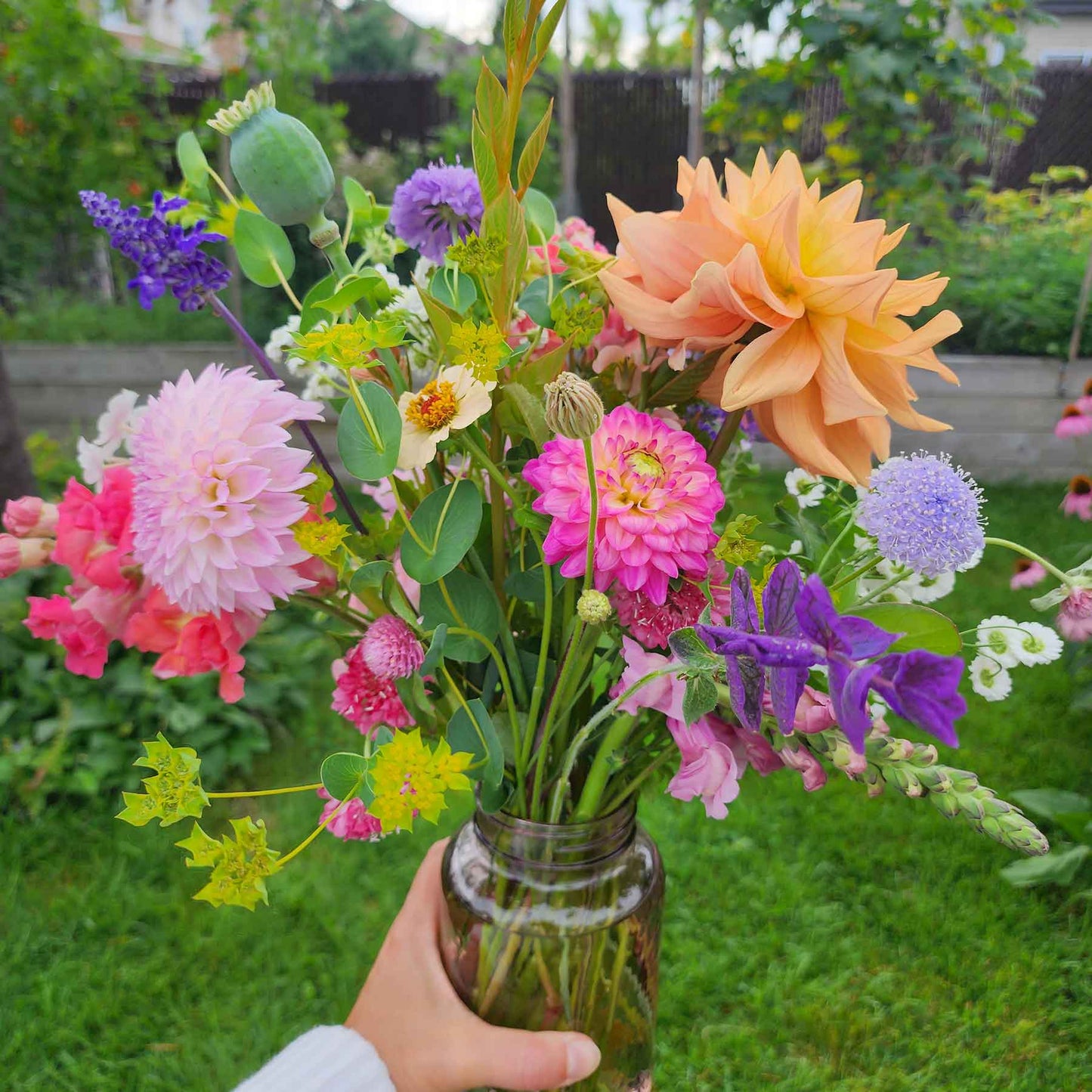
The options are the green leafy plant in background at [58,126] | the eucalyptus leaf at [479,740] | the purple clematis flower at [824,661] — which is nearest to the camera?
the purple clematis flower at [824,661]

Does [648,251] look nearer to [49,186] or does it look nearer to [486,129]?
[486,129]

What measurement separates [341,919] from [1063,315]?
9.47ft

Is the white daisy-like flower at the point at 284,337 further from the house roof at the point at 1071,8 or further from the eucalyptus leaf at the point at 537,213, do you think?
the house roof at the point at 1071,8

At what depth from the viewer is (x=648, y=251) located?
0.40 metres

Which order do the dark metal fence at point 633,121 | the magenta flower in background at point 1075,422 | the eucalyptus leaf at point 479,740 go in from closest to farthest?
the eucalyptus leaf at point 479,740 < the magenta flower in background at point 1075,422 < the dark metal fence at point 633,121

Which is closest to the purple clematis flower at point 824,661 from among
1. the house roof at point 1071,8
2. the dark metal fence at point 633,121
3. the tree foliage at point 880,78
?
the tree foliage at point 880,78

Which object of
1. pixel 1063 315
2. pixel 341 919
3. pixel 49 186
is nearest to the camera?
pixel 341 919

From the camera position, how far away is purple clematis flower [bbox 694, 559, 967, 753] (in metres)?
0.25

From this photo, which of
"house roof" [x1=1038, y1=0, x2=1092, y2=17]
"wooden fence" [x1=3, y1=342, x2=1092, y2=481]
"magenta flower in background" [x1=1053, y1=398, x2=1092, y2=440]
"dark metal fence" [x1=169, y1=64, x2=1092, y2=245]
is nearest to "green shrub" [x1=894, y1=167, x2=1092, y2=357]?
"wooden fence" [x1=3, y1=342, x2=1092, y2=481]

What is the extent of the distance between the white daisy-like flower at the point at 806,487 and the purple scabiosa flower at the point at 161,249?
0.32 m

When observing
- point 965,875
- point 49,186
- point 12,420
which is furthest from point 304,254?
point 965,875

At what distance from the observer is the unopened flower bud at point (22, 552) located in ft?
1.48

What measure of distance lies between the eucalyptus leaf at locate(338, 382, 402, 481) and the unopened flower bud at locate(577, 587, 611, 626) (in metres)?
0.10

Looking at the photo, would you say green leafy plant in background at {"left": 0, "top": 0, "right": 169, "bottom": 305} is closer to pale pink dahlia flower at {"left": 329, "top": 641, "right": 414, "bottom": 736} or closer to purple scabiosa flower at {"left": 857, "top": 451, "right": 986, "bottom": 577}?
pale pink dahlia flower at {"left": 329, "top": 641, "right": 414, "bottom": 736}
